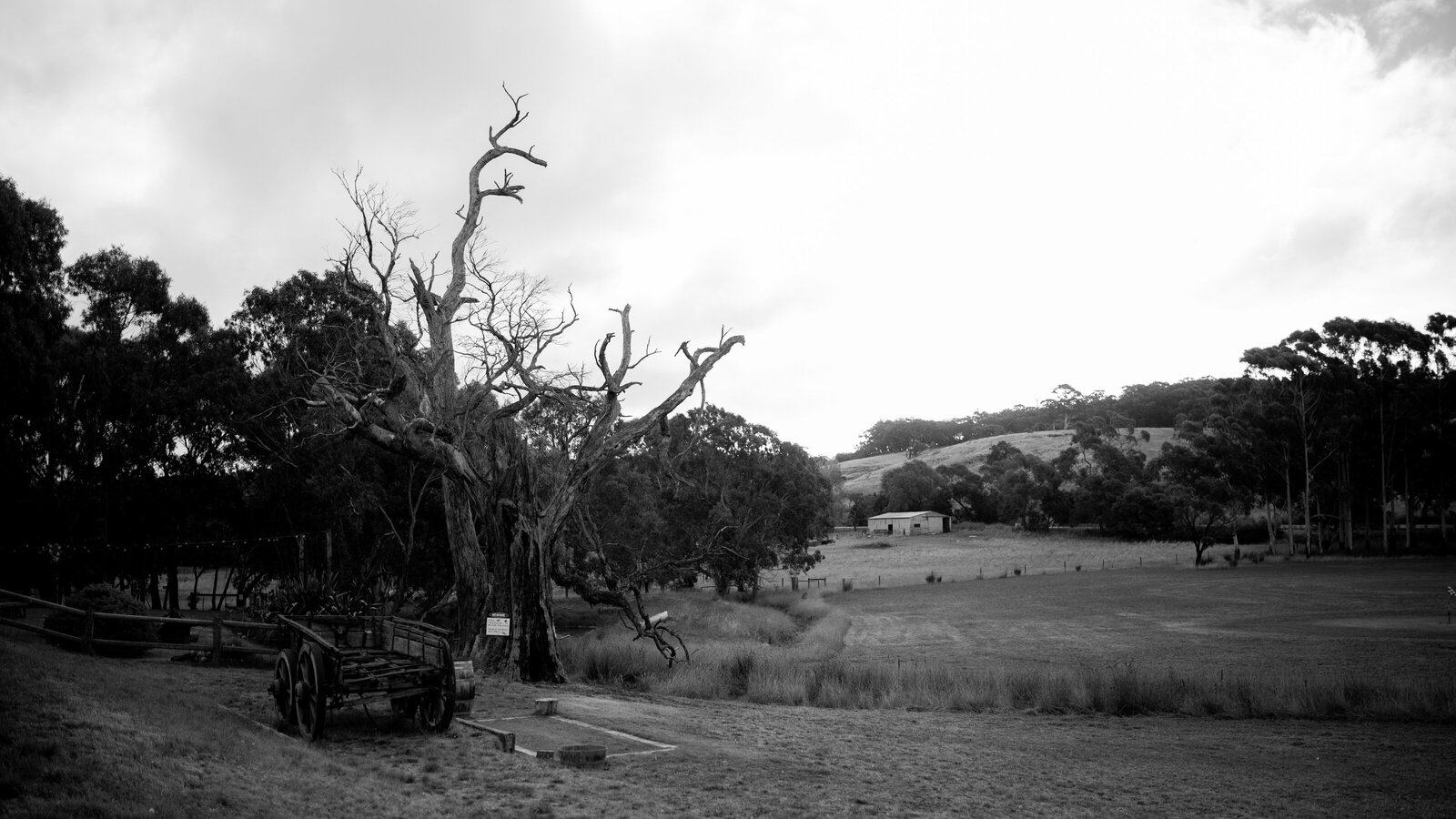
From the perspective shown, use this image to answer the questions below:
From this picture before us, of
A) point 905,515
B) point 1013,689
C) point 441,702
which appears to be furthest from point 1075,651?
point 905,515

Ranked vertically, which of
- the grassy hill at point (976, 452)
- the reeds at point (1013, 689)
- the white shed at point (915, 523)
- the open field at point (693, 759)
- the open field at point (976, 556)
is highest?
the grassy hill at point (976, 452)

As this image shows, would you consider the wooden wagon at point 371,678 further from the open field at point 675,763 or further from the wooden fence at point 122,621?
the wooden fence at point 122,621

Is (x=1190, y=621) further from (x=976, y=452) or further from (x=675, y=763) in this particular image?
(x=976, y=452)

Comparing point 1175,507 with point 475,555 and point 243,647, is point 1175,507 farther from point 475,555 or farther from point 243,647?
point 243,647

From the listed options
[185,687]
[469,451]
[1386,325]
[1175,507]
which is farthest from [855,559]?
[185,687]

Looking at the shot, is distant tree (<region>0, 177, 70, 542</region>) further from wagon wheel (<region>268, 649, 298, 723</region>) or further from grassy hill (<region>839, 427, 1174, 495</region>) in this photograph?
grassy hill (<region>839, 427, 1174, 495</region>)

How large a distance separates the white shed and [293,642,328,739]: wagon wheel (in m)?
96.4

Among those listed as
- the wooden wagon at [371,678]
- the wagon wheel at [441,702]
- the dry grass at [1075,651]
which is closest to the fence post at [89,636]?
the wooden wagon at [371,678]

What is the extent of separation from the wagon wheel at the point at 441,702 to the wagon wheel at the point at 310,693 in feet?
4.31

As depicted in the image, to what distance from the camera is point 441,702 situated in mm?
11305

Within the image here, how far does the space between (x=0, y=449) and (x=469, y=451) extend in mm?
19699

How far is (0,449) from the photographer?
2961 centimetres

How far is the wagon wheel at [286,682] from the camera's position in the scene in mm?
10914

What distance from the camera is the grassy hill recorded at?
131875 mm
